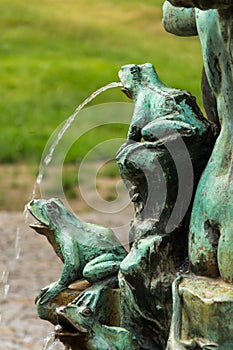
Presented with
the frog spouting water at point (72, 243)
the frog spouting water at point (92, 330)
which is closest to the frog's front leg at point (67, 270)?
the frog spouting water at point (72, 243)

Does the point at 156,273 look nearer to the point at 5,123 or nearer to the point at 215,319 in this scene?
the point at 215,319

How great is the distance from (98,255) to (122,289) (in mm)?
170

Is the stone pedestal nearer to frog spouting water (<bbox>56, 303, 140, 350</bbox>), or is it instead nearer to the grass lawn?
frog spouting water (<bbox>56, 303, 140, 350</bbox>)

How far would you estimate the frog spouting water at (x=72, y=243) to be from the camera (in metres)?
2.62

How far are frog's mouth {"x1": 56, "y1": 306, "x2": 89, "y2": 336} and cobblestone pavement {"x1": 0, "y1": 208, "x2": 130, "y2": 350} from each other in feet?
5.14

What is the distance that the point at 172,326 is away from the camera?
231 cm

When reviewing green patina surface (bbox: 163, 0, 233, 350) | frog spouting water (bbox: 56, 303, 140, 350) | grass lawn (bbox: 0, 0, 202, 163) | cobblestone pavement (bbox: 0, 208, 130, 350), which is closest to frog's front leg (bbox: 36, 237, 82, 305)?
frog spouting water (bbox: 56, 303, 140, 350)

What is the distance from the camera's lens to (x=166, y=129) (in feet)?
7.84

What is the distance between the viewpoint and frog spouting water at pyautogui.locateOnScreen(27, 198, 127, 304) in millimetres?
2623

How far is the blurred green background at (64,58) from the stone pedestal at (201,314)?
547 cm

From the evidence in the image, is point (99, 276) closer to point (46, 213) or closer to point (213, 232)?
point (46, 213)

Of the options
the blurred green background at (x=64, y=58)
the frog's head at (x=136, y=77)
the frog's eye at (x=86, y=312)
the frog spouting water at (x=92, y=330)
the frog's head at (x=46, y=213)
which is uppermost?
the blurred green background at (x=64, y=58)

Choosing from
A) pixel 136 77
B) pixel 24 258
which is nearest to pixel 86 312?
pixel 136 77

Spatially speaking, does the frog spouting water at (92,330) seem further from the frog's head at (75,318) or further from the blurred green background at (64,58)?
the blurred green background at (64,58)
